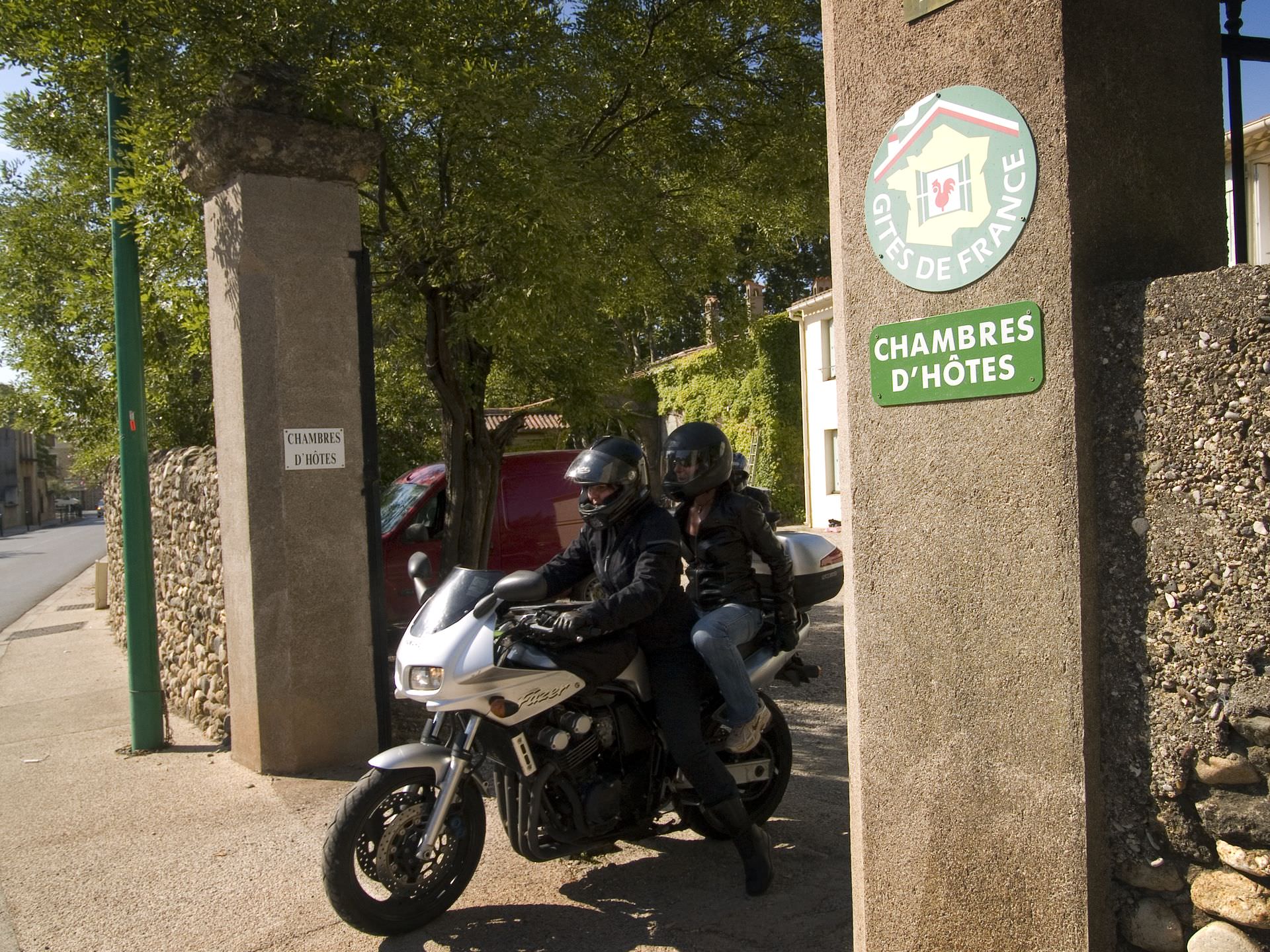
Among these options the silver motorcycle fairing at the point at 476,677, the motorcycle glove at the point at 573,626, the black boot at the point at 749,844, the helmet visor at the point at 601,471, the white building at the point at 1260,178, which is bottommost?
the black boot at the point at 749,844

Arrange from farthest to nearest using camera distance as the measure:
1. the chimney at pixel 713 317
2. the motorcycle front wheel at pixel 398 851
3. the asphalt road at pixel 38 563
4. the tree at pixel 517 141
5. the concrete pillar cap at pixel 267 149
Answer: the asphalt road at pixel 38 563, the chimney at pixel 713 317, the tree at pixel 517 141, the concrete pillar cap at pixel 267 149, the motorcycle front wheel at pixel 398 851

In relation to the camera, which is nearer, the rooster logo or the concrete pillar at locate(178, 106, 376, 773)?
the rooster logo

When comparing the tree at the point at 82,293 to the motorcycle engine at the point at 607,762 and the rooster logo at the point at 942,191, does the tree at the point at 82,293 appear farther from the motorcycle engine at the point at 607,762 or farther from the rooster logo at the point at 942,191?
the rooster logo at the point at 942,191

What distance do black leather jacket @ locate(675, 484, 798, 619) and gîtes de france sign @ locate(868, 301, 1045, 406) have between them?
5.36 ft

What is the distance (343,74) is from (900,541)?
490cm

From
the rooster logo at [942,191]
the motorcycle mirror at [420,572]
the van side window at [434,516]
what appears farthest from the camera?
the van side window at [434,516]

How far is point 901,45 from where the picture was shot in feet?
10.2

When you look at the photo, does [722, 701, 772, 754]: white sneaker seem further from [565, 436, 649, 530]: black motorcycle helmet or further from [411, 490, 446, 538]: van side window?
[411, 490, 446, 538]: van side window

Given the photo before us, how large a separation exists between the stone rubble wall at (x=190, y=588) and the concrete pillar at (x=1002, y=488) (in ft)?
16.8

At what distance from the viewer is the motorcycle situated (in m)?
4.05

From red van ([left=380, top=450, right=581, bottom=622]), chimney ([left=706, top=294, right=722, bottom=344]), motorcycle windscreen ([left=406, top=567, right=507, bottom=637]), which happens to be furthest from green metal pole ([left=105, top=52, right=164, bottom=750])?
chimney ([left=706, top=294, right=722, bottom=344])

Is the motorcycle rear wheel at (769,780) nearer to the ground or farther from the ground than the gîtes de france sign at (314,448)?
nearer to the ground

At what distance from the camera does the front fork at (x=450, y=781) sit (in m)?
4.07

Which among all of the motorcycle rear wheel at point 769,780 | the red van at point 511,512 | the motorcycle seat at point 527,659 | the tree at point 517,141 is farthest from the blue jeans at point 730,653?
the red van at point 511,512
